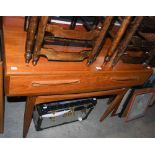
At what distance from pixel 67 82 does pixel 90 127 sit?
2.48 ft

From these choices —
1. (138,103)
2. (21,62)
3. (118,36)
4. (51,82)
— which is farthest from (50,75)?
(138,103)

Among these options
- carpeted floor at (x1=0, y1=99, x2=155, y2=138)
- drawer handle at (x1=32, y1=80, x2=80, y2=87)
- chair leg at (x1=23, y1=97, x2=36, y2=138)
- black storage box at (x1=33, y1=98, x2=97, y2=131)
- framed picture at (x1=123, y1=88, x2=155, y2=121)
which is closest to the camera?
drawer handle at (x1=32, y1=80, x2=80, y2=87)

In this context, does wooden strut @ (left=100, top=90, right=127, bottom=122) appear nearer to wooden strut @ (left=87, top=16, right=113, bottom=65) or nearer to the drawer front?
the drawer front

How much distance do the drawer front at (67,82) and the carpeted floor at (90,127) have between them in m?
0.53

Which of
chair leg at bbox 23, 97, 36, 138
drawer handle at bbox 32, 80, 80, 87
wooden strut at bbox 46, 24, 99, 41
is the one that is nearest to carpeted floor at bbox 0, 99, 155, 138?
chair leg at bbox 23, 97, 36, 138

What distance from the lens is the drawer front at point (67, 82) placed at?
1.02m

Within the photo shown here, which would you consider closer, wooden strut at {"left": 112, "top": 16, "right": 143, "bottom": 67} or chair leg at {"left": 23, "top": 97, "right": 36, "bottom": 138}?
wooden strut at {"left": 112, "top": 16, "right": 143, "bottom": 67}

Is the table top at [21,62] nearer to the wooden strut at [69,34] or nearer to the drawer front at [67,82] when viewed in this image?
the drawer front at [67,82]

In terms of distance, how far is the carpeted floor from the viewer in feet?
5.06

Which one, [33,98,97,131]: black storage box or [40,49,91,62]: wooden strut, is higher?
[40,49,91,62]: wooden strut

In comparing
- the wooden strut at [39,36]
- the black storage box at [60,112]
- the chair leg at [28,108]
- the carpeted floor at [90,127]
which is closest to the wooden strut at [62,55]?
the wooden strut at [39,36]

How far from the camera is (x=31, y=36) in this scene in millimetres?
907

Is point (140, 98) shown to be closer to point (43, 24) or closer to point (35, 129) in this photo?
point (35, 129)

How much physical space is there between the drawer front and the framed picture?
1.23ft
